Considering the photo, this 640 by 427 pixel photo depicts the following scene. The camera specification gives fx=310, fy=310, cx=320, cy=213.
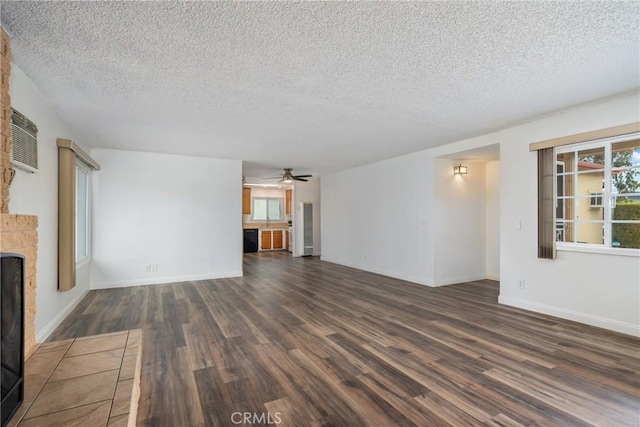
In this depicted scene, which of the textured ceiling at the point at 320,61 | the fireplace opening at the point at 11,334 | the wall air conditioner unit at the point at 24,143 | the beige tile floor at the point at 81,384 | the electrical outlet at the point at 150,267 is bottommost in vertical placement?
the electrical outlet at the point at 150,267

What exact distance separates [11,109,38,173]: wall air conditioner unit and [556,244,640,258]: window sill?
5315 mm

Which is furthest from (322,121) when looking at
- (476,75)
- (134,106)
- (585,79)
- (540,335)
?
(540,335)

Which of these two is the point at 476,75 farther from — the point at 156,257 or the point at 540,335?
the point at 156,257

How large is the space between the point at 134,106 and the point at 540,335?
478cm

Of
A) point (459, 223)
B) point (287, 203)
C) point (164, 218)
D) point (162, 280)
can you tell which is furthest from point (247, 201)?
point (459, 223)

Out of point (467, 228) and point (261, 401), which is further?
point (467, 228)

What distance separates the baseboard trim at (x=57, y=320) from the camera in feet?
9.81

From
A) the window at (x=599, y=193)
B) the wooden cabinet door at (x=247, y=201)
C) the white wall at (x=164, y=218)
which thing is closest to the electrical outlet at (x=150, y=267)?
the white wall at (x=164, y=218)

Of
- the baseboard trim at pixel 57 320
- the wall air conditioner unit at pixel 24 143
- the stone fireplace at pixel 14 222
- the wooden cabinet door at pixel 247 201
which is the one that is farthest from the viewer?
the wooden cabinet door at pixel 247 201

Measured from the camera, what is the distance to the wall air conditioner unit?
2.31m

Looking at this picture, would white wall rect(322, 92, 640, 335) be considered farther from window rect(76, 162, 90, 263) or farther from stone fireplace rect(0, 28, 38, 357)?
window rect(76, 162, 90, 263)

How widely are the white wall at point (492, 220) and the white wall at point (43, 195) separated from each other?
255 inches

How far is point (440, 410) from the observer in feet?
6.21

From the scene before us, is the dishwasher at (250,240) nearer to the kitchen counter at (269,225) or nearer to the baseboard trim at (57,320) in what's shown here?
the kitchen counter at (269,225)
